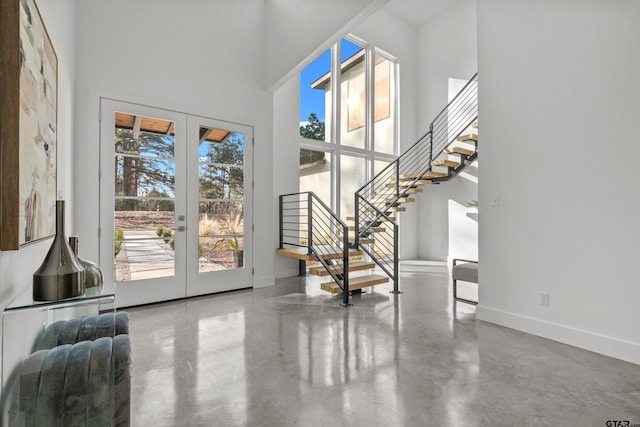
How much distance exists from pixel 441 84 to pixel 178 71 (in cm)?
611

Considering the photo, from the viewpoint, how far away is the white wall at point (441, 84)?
7168mm

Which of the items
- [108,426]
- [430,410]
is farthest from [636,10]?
[108,426]

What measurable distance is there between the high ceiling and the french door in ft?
17.9

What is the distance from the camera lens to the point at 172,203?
3.99m

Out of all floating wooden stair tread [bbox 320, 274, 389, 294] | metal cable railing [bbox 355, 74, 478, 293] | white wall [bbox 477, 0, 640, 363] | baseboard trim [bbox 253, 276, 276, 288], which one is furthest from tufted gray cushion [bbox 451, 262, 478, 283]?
baseboard trim [bbox 253, 276, 276, 288]

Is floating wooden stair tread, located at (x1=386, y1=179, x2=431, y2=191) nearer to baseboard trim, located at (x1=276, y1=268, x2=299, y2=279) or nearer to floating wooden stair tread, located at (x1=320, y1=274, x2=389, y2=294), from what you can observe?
floating wooden stair tread, located at (x1=320, y1=274, x2=389, y2=294)

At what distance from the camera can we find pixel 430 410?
5.91 feet

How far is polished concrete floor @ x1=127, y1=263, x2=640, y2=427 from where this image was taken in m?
1.77

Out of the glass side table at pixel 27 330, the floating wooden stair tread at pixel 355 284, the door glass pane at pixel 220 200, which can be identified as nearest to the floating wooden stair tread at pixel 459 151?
the floating wooden stair tread at pixel 355 284

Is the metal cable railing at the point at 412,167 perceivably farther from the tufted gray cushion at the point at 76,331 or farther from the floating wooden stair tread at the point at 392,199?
the tufted gray cushion at the point at 76,331

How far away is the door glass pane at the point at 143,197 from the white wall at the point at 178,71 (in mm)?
241

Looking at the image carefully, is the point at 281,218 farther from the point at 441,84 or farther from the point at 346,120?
the point at 441,84

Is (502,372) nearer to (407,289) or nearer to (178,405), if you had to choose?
(178,405)

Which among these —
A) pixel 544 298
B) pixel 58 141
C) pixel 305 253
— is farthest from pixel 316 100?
pixel 544 298
